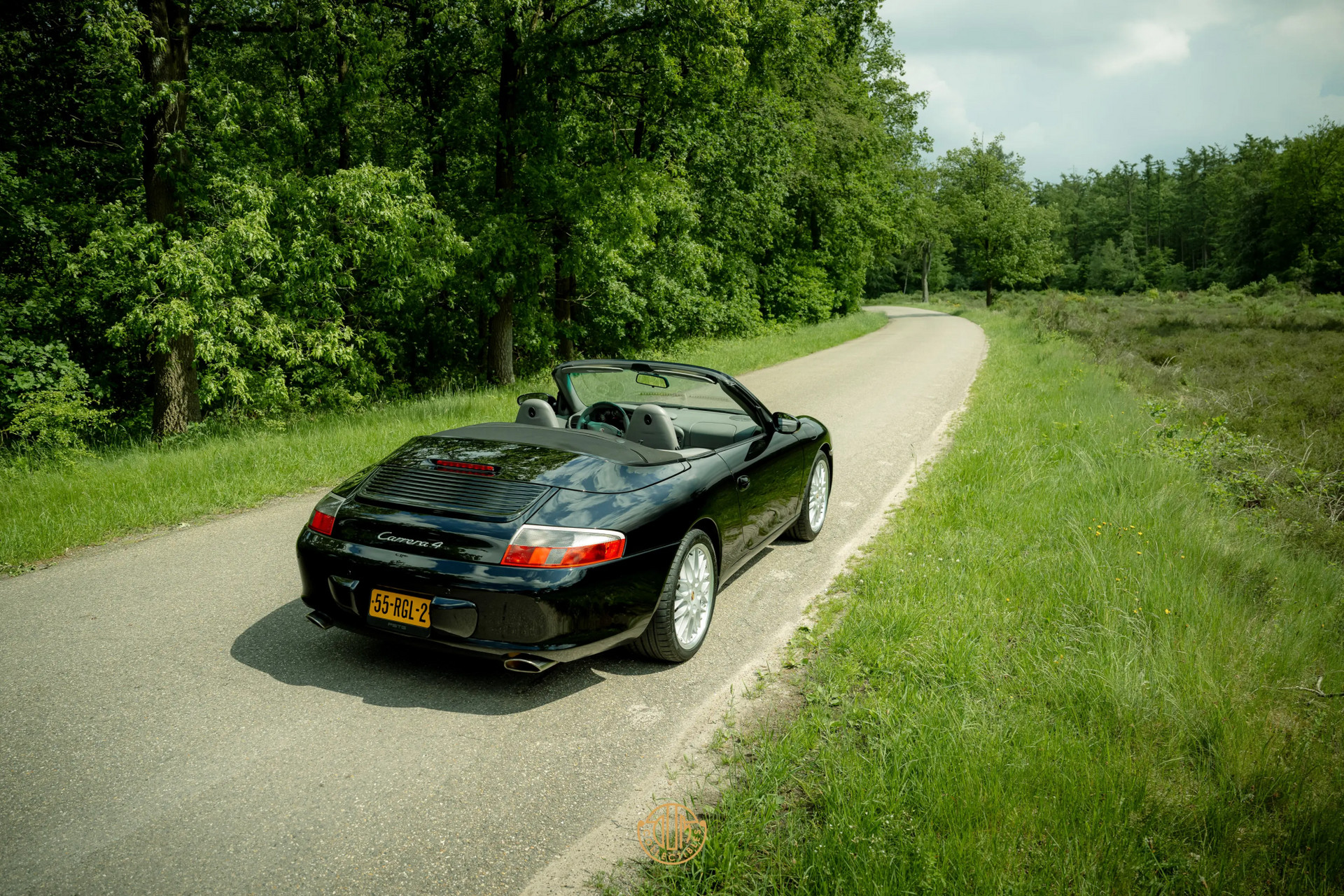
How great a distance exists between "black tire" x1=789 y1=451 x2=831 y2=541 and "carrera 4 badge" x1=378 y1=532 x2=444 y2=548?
10.1 ft

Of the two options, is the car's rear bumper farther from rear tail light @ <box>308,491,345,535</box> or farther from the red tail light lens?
the red tail light lens

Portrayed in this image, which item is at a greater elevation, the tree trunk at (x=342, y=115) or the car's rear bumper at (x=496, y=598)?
the tree trunk at (x=342, y=115)

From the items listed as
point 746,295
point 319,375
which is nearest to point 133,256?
point 319,375

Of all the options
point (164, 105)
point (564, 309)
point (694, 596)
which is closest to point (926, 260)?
point (564, 309)

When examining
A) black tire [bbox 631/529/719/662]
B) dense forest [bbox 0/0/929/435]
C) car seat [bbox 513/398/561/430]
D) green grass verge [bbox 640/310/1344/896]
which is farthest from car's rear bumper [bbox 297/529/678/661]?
Answer: dense forest [bbox 0/0/929/435]

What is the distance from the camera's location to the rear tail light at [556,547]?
3.28 meters

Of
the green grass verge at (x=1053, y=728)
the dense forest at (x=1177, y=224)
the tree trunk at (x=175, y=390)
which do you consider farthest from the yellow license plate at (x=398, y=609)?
the dense forest at (x=1177, y=224)

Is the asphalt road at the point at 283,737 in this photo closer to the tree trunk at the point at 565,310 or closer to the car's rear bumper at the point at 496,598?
the car's rear bumper at the point at 496,598

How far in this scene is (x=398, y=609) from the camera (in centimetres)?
337

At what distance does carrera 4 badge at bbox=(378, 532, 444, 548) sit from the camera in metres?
3.36

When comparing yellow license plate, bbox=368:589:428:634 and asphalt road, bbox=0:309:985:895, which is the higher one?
yellow license plate, bbox=368:589:428:634

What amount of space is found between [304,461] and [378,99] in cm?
1000

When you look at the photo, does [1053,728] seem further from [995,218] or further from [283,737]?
[995,218]

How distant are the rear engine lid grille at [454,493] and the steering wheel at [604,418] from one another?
1298 millimetres
